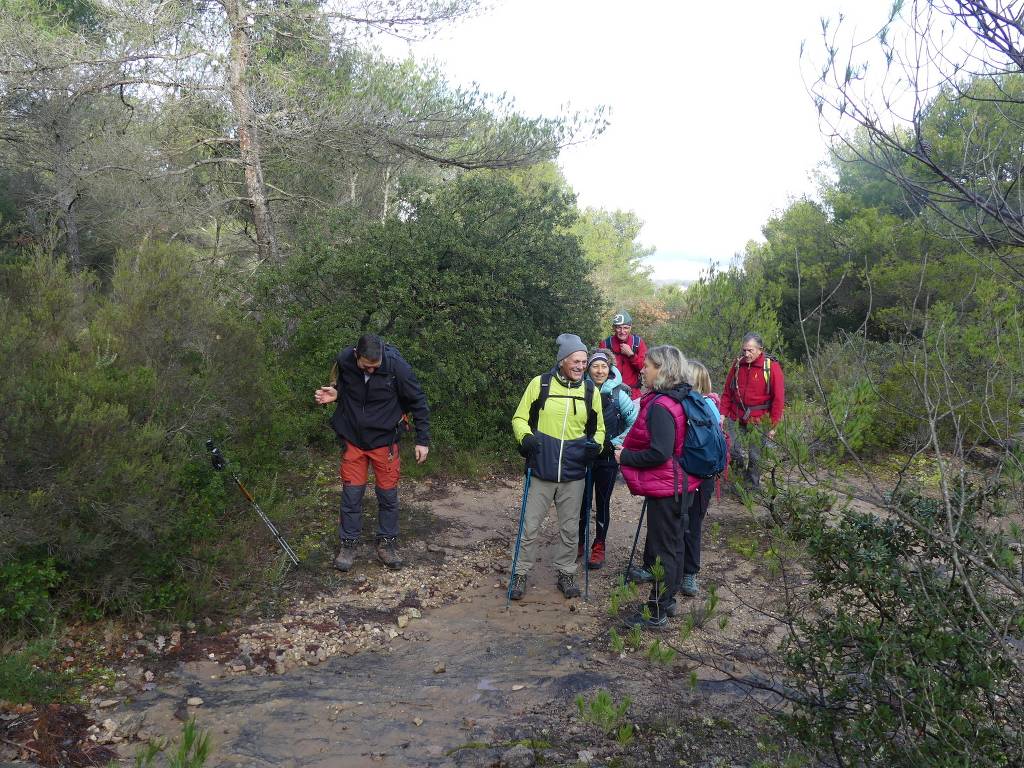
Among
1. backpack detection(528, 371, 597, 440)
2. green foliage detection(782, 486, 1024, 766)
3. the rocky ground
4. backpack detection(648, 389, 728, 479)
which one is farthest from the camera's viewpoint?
backpack detection(528, 371, 597, 440)

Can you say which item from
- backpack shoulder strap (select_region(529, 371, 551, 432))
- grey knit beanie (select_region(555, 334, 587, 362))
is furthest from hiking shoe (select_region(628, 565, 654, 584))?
grey knit beanie (select_region(555, 334, 587, 362))

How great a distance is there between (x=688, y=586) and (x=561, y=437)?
146 cm

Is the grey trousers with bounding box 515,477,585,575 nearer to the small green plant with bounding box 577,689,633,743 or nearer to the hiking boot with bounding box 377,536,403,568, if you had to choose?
the hiking boot with bounding box 377,536,403,568

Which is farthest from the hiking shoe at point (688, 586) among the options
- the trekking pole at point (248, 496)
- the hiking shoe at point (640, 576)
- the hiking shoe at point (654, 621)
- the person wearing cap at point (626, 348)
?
the trekking pole at point (248, 496)

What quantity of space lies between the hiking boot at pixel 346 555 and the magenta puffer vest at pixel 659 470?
2.20 metres

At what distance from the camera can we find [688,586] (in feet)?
16.2

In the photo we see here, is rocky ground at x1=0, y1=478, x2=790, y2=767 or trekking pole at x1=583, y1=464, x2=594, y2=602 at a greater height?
trekking pole at x1=583, y1=464, x2=594, y2=602

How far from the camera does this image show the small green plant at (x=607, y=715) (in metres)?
2.77

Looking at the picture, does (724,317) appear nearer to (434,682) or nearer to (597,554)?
(597,554)

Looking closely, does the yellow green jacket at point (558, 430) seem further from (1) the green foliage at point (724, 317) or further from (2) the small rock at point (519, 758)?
(1) the green foliage at point (724, 317)

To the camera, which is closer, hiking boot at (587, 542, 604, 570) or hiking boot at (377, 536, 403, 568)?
hiking boot at (377, 536, 403, 568)

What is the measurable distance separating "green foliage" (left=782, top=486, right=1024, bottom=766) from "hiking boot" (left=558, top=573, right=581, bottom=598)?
233cm

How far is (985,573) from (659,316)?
986 inches

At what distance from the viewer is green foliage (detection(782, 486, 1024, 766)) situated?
2023 mm
